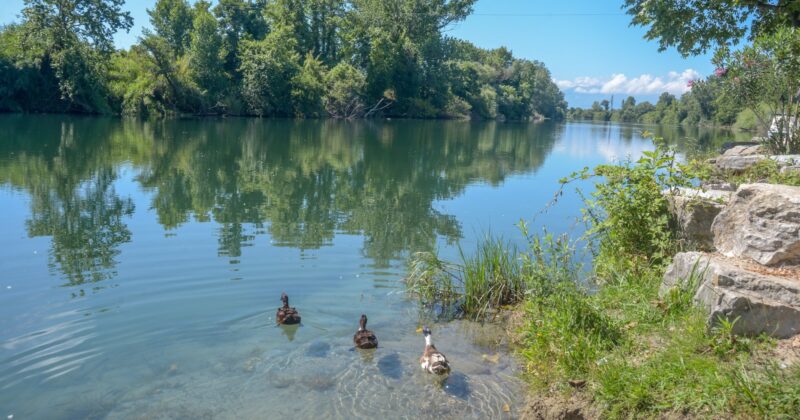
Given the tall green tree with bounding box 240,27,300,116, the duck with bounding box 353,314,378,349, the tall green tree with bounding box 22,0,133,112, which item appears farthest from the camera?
the tall green tree with bounding box 240,27,300,116

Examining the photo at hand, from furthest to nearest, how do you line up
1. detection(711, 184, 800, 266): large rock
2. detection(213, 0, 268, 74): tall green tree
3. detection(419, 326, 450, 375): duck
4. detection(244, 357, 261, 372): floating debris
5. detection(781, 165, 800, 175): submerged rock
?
detection(213, 0, 268, 74): tall green tree < detection(781, 165, 800, 175): submerged rock < detection(244, 357, 261, 372): floating debris < detection(419, 326, 450, 375): duck < detection(711, 184, 800, 266): large rock

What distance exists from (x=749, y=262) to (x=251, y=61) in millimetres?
55096

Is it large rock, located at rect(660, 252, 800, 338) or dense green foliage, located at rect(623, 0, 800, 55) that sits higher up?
dense green foliage, located at rect(623, 0, 800, 55)

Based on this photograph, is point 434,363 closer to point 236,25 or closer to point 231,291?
point 231,291

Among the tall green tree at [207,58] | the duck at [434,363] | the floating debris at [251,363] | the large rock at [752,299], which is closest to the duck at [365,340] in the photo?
the duck at [434,363]

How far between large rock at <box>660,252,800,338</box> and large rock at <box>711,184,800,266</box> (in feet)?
0.73

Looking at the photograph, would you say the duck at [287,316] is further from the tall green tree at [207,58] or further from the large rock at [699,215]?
the tall green tree at [207,58]

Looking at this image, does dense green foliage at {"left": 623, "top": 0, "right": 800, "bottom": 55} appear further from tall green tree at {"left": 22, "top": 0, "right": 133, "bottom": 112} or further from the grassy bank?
tall green tree at {"left": 22, "top": 0, "right": 133, "bottom": 112}

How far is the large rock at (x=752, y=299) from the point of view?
4.51 meters

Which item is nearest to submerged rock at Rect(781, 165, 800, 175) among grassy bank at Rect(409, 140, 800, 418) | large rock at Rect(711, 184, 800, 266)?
grassy bank at Rect(409, 140, 800, 418)

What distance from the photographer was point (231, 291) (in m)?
8.04

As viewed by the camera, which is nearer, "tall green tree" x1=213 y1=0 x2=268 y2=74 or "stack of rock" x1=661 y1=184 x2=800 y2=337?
"stack of rock" x1=661 y1=184 x2=800 y2=337

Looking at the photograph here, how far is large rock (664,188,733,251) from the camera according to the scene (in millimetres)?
6797

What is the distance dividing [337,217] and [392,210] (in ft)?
5.41
